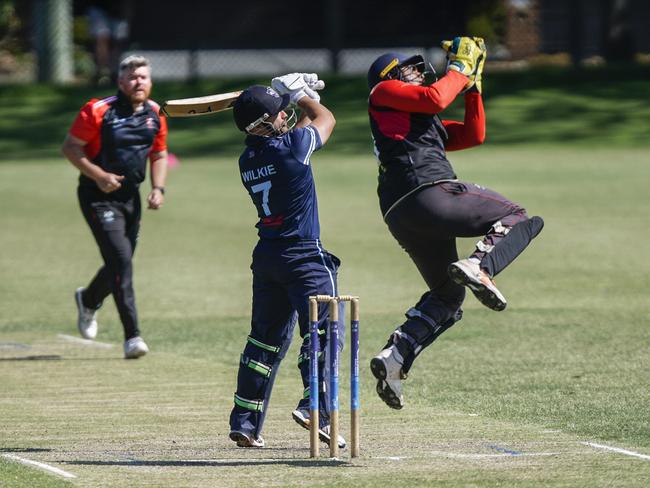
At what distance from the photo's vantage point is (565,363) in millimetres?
10117

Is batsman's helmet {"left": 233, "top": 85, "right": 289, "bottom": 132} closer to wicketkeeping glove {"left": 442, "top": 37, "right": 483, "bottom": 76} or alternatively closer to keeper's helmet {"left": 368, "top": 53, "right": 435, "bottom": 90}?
keeper's helmet {"left": 368, "top": 53, "right": 435, "bottom": 90}

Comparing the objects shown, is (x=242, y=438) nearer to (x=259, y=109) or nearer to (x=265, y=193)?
(x=265, y=193)

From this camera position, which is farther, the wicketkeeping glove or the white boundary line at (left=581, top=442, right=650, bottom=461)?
the wicketkeeping glove

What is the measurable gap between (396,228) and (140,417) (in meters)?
2.01

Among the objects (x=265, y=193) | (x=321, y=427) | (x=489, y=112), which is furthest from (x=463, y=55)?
(x=489, y=112)

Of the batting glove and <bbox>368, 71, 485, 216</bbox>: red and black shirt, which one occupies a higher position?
the batting glove

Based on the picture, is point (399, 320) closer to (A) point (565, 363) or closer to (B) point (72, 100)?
(A) point (565, 363)

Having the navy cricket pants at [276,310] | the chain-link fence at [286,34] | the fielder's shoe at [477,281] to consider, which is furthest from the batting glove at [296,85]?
the chain-link fence at [286,34]

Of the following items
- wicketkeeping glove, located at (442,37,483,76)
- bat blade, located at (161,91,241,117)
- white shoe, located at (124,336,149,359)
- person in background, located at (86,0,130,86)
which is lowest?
person in background, located at (86,0,130,86)

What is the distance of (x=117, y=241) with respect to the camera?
430 inches

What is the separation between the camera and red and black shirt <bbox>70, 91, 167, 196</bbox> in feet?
35.6

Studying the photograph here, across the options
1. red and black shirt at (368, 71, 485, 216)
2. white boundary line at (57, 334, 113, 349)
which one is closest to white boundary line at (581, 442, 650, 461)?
red and black shirt at (368, 71, 485, 216)

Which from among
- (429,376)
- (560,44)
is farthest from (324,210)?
(560,44)

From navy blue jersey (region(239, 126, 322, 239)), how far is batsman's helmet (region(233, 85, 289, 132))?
5.1 inches
